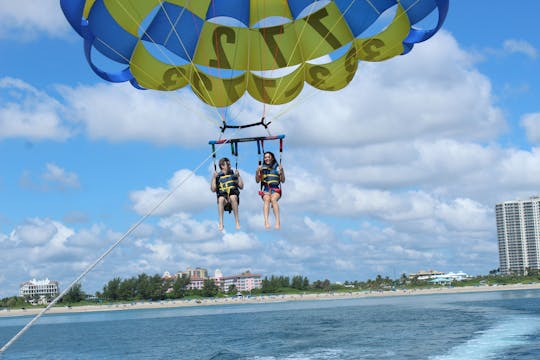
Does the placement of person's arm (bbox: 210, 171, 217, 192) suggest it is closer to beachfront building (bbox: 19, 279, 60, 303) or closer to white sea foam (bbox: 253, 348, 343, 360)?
white sea foam (bbox: 253, 348, 343, 360)

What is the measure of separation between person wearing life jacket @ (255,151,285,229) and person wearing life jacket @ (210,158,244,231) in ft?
1.17

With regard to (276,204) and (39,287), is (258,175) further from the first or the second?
(39,287)

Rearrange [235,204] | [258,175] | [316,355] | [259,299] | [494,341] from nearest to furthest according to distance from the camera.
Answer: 1. [235,204]
2. [258,175]
3. [316,355]
4. [494,341]
5. [259,299]

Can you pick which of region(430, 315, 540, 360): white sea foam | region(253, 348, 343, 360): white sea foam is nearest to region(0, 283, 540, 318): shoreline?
region(430, 315, 540, 360): white sea foam

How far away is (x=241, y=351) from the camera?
25.9 metres

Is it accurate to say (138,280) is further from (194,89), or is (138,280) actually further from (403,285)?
(194,89)

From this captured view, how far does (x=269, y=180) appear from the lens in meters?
10.6

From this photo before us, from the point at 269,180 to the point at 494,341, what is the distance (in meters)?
15.2

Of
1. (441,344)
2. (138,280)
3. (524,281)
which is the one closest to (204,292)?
(138,280)

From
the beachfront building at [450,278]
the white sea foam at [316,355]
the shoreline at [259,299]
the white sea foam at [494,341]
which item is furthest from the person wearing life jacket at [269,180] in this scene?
the beachfront building at [450,278]

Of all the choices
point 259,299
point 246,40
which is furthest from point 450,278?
point 246,40

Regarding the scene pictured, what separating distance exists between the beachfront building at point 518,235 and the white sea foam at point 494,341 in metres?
102

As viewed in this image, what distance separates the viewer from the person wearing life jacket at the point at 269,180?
415 inches

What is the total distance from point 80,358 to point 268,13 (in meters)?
22.6
